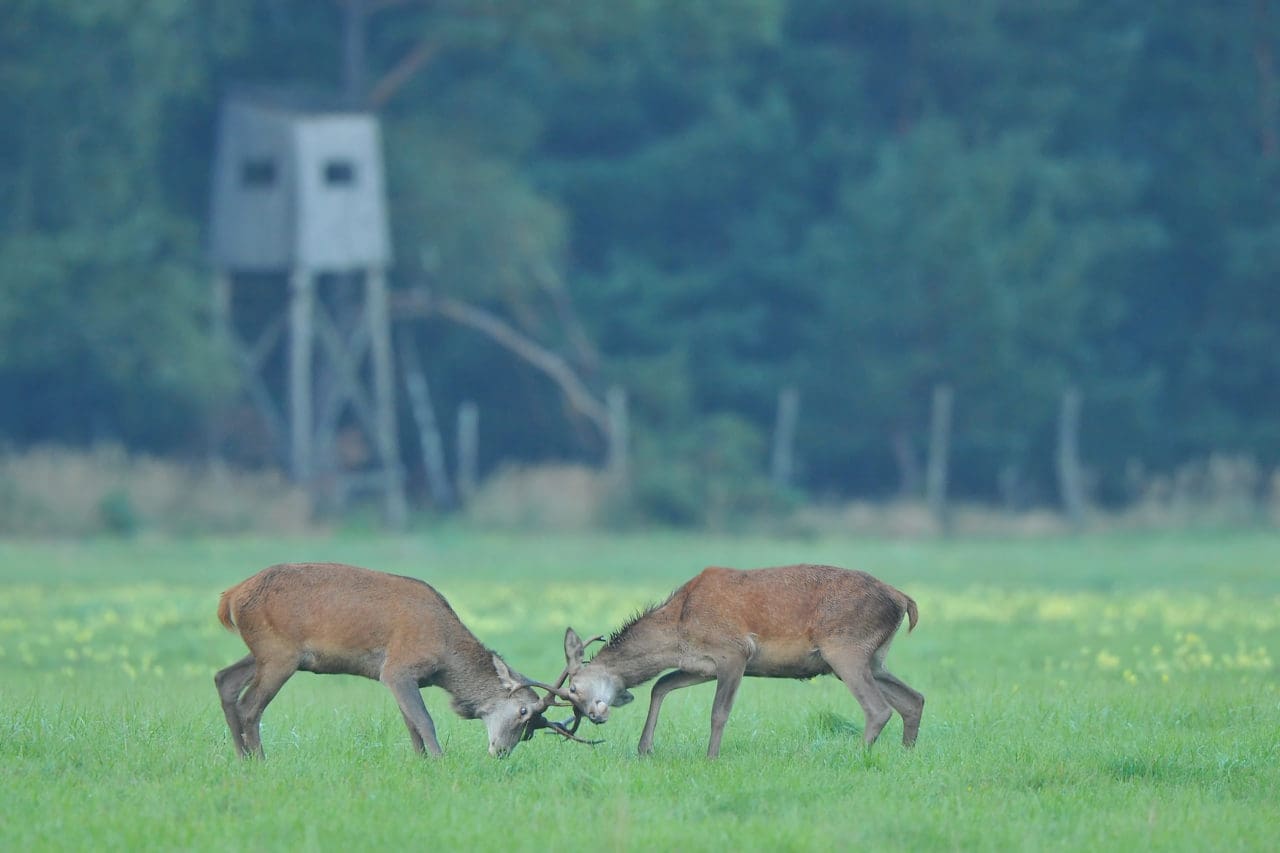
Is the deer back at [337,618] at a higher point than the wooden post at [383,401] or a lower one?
higher

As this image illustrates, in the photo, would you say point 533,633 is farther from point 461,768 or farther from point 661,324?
point 661,324

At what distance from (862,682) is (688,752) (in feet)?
3.46

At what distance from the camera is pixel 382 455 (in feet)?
129

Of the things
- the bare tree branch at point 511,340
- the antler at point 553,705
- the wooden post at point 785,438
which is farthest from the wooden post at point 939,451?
the antler at point 553,705

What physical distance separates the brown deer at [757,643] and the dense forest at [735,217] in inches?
1015

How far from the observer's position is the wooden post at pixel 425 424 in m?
41.1

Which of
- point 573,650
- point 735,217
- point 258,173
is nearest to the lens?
point 573,650

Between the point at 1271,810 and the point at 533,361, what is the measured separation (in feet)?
112

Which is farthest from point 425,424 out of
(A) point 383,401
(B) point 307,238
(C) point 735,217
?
(C) point 735,217

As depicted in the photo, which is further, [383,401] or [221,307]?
[383,401]

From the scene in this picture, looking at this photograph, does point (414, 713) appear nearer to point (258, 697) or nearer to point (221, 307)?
point (258, 697)

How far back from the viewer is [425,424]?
41.4 m

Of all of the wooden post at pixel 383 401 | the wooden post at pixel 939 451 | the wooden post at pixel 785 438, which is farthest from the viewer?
the wooden post at pixel 785 438

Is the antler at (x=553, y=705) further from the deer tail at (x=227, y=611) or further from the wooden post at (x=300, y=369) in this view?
the wooden post at (x=300, y=369)
